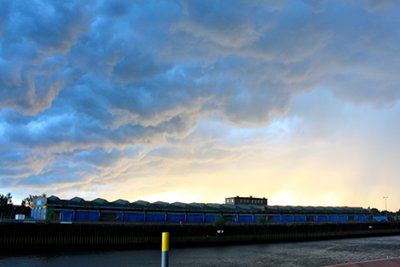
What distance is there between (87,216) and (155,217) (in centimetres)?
2191

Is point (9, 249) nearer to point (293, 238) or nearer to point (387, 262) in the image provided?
point (387, 262)

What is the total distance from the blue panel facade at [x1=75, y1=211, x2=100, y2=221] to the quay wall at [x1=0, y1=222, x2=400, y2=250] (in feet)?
84.7

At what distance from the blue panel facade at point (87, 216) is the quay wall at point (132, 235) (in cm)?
2583

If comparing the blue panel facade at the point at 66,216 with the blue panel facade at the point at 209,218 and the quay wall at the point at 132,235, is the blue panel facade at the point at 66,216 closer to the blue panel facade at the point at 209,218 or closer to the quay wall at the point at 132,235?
the quay wall at the point at 132,235

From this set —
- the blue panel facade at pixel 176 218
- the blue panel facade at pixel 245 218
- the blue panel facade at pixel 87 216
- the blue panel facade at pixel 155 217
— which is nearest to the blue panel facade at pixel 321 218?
the blue panel facade at pixel 245 218

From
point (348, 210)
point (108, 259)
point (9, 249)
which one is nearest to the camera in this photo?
point (108, 259)

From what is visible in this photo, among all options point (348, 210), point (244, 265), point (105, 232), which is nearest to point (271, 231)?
point (105, 232)

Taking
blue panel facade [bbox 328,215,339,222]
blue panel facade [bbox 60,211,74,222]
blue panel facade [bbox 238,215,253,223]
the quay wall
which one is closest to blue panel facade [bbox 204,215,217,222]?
blue panel facade [bbox 238,215,253,223]

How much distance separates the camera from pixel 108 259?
5909 cm

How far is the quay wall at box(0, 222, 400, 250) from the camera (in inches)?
2933

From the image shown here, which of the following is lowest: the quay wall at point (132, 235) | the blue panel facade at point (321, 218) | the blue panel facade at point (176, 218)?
the quay wall at point (132, 235)

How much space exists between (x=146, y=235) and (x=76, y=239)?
54.3 feet

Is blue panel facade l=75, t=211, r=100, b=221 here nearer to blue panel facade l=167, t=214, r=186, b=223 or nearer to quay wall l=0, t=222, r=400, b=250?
blue panel facade l=167, t=214, r=186, b=223

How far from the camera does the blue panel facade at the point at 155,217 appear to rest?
394 feet
